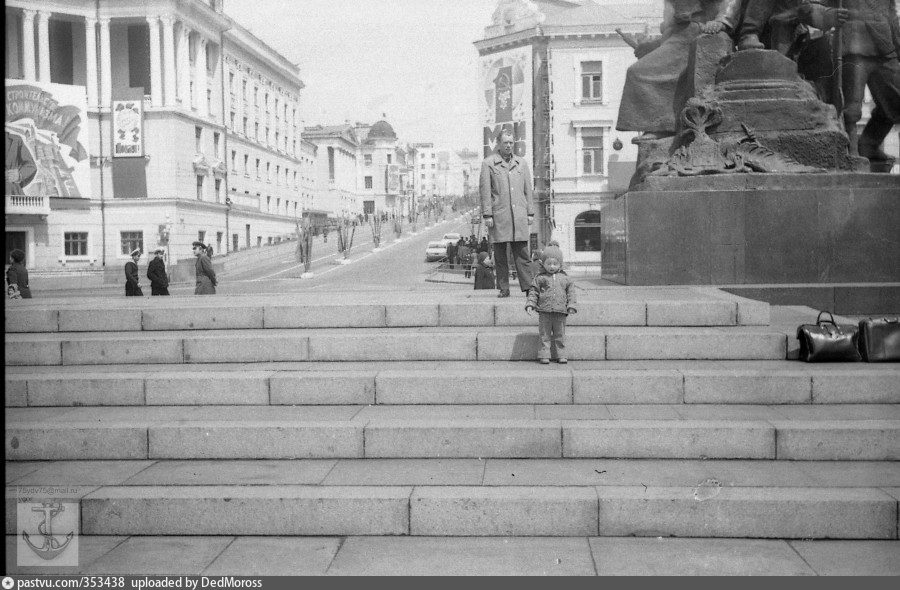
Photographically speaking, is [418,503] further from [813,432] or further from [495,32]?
[495,32]

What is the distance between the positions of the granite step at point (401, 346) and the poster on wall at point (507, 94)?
142 ft

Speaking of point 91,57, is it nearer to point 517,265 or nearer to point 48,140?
point 48,140

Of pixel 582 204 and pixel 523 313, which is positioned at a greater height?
pixel 582 204

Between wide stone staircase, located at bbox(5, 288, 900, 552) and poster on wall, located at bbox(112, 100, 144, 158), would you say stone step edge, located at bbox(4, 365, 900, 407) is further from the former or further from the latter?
poster on wall, located at bbox(112, 100, 144, 158)

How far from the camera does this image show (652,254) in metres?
9.94

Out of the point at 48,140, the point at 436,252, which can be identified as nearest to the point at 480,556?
the point at 48,140

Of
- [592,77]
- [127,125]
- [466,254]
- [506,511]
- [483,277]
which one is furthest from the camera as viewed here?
[127,125]

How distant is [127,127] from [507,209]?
48586 mm

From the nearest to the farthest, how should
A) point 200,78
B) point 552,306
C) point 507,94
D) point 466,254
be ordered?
point 552,306, point 466,254, point 507,94, point 200,78

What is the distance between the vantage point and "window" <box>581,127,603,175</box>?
4841 cm

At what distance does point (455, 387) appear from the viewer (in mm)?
6312

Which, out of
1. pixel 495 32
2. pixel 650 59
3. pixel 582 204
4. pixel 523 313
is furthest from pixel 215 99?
pixel 523 313

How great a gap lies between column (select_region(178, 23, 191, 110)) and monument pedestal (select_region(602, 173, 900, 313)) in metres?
49.1

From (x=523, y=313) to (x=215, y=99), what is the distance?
183ft
